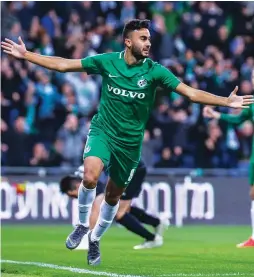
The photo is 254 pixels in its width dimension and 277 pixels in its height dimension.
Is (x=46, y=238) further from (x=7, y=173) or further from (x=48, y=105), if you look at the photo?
(x=48, y=105)

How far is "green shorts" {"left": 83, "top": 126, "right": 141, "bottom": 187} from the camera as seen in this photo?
10477 mm

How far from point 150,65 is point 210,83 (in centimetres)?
1191

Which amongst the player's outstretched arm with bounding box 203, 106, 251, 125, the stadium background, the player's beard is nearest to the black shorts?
the player's outstretched arm with bounding box 203, 106, 251, 125

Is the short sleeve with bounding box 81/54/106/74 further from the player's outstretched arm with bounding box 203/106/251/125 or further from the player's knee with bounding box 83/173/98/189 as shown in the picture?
the player's outstretched arm with bounding box 203/106/251/125

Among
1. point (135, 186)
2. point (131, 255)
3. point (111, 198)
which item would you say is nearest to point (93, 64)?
point (111, 198)

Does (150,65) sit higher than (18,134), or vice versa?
(150,65)

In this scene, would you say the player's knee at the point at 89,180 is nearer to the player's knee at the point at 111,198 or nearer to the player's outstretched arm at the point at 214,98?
the player's knee at the point at 111,198

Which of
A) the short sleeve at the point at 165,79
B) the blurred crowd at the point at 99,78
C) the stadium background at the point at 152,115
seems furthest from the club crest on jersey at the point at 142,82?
the blurred crowd at the point at 99,78

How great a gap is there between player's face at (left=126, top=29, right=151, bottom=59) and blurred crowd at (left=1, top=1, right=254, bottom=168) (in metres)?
9.72

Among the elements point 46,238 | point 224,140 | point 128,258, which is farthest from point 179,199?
point 128,258

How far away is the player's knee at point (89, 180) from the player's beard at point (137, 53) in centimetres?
132

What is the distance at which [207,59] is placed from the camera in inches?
915

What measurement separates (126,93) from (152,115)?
36.0 ft

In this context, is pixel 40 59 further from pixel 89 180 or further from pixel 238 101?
pixel 238 101
